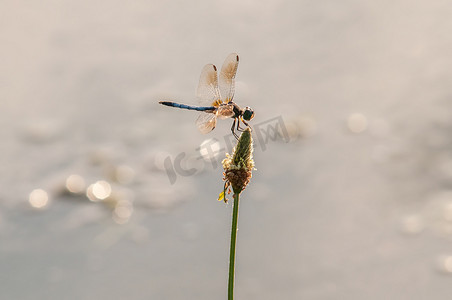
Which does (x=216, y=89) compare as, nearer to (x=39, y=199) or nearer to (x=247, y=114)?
(x=247, y=114)

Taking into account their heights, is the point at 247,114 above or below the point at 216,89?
below

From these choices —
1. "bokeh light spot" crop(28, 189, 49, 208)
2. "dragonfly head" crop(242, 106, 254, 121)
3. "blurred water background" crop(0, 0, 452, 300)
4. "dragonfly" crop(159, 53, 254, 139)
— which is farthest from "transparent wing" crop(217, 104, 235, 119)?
"bokeh light spot" crop(28, 189, 49, 208)

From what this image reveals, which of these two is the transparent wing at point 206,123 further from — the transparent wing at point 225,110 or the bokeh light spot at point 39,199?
the bokeh light spot at point 39,199

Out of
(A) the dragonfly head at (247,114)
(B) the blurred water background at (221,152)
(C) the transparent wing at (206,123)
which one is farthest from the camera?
(B) the blurred water background at (221,152)

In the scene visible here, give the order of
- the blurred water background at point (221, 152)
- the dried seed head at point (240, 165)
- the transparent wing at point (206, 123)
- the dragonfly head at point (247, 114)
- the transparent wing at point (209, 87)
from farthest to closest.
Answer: the blurred water background at point (221, 152) < the transparent wing at point (209, 87) < the transparent wing at point (206, 123) < the dragonfly head at point (247, 114) < the dried seed head at point (240, 165)

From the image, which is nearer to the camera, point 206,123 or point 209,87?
point 206,123

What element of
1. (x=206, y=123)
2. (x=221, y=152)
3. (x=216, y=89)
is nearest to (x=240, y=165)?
(x=206, y=123)

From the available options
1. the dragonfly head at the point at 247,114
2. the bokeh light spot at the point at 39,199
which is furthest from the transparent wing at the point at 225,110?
the bokeh light spot at the point at 39,199
